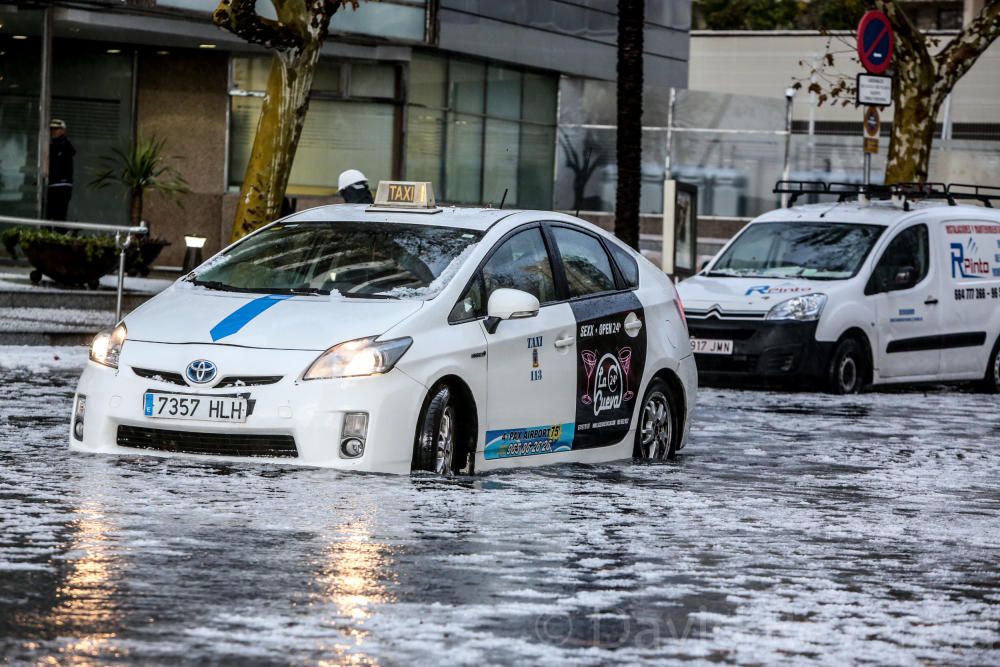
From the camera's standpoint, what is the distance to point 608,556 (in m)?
7.25

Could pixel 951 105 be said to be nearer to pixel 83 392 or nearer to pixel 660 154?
pixel 660 154

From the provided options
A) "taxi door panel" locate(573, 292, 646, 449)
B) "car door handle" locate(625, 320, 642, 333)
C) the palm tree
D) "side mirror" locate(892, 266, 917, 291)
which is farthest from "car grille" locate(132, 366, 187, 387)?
the palm tree

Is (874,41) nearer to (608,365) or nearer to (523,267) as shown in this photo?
(608,365)

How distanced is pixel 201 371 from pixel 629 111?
11.9 metres

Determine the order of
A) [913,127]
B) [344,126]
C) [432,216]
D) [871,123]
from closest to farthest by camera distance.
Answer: [432,216], [871,123], [913,127], [344,126]

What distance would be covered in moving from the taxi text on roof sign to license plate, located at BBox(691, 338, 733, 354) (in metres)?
6.56

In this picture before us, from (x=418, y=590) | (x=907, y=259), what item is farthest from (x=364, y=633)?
(x=907, y=259)

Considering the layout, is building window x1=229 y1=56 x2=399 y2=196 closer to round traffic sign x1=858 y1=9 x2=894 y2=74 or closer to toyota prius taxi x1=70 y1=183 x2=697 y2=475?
round traffic sign x1=858 y1=9 x2=894 y2=74

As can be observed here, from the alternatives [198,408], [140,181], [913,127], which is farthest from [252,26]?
[913,127]

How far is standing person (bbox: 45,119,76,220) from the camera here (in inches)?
976

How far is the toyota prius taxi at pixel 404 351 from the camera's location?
8578 millimetres

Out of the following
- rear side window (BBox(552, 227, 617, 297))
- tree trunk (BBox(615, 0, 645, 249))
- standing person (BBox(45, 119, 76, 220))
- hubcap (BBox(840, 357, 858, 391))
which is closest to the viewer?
rear side window (BBox(552, 227, 617, 297))

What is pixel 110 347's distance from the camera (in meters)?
9.03

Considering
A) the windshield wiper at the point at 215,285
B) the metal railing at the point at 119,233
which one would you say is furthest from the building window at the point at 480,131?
the windshield wiper at the point at 215,285
